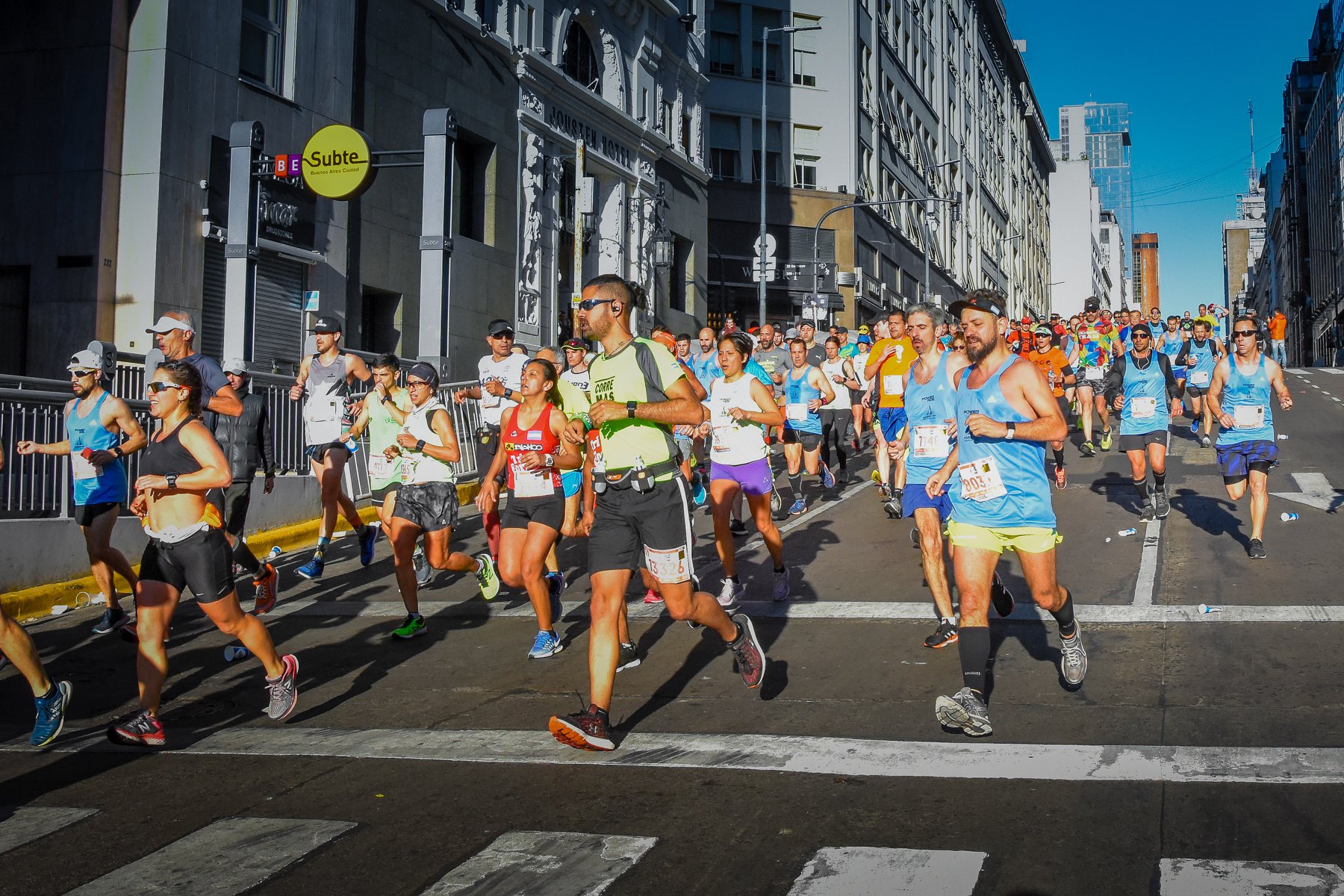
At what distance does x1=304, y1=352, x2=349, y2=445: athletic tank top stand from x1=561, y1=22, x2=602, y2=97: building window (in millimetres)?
19062

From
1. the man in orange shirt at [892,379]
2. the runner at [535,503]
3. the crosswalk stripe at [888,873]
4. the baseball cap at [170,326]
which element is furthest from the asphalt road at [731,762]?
the man in orange shirt at [892,379]

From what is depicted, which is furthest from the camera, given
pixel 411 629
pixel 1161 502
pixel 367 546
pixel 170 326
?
pixel 1161 502

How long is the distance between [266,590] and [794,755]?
5276 mm

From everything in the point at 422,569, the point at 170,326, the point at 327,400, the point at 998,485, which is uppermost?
the point at 170,326

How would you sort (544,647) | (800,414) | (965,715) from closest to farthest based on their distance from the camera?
1. (965,715)
2. (544,647)
3. (800,414)

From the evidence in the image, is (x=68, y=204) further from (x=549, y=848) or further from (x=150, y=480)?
(x=549, y=848)

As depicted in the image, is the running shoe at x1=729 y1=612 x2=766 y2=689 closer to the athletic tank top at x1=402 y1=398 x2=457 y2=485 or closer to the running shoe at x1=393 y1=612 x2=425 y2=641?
the running shoe at x1=393 y1=612 x2=425 y2=641

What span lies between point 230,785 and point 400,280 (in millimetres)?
17649

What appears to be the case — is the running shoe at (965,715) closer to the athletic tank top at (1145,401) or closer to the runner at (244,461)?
the runner at (244,461)

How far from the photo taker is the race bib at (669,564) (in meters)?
6.23

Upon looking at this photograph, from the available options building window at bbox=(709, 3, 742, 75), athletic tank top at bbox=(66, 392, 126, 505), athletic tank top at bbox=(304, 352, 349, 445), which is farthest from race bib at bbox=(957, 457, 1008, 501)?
building window at bbox=(709, 3, 742, 75)

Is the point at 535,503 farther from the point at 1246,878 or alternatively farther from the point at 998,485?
the point at 1246,878

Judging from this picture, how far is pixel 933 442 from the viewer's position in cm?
875

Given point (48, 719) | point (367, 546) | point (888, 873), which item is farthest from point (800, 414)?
point (888, 873)
